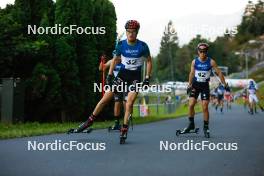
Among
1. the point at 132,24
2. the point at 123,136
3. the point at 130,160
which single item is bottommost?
the point at 130,160

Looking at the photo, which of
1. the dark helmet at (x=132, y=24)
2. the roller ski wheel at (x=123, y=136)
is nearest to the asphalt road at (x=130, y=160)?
the roller ski wheel at (x=123, y=136)

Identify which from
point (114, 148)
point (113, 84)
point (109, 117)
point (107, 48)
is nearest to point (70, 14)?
point (107, 48)

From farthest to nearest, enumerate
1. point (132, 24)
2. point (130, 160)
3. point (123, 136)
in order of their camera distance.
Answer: point (132, 24), point (123, 136), point (130, 160)

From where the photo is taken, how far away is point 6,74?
15914 millimetres

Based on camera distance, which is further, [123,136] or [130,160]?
[123,136]

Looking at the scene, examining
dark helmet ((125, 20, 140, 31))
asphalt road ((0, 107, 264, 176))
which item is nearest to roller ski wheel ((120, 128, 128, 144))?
asphalt road ((0, 107, 264, 176))

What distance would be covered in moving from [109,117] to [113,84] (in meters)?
9.37

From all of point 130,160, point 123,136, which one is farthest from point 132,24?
point 130,160

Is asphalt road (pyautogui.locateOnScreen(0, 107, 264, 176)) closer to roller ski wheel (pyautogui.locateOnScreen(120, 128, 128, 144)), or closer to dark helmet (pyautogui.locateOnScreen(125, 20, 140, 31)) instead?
roller ski wheel (pyautogui.locateOnScreen(120, 128, 128, 144))

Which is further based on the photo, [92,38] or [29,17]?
[92,38]

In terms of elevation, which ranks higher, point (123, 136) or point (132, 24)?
point (132, 24)

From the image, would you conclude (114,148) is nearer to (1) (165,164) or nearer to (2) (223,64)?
(1) (165,164)

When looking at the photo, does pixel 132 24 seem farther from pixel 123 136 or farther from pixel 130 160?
pixel 130 160

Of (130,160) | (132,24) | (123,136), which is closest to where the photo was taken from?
(130,160)
